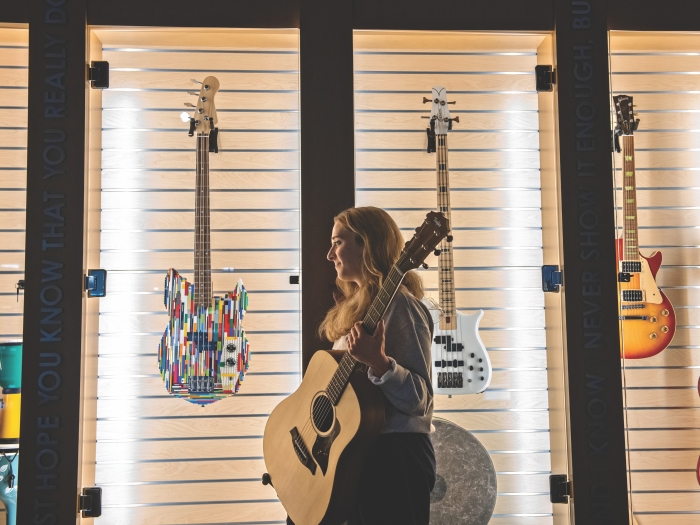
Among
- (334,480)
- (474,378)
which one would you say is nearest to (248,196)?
(474,378)

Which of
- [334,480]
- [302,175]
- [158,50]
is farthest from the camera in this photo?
[158,50]

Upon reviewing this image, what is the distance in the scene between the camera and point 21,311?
3447 mm

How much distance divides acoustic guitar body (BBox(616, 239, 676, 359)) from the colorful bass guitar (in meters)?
1.95

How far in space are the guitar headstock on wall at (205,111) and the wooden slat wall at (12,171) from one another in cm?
92

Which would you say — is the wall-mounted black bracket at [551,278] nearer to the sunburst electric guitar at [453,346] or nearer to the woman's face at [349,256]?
the sunburst electric guitar at [453,346]

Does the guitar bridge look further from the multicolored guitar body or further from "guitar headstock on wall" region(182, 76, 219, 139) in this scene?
"guitar headstock on wall" region(182, 76, 219, 139)

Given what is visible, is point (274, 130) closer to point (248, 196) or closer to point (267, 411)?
point (248, 196)

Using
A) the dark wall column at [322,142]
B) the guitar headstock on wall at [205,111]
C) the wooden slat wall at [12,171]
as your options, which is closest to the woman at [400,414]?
the dark wall column at [322,142]

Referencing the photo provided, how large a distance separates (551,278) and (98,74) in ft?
8.08

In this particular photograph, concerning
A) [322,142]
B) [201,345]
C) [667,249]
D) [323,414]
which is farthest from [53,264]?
[667,249]

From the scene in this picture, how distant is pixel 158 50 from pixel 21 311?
151 centimetres

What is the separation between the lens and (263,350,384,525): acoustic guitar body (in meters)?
2.12

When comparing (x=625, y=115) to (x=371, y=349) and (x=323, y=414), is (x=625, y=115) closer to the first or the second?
(x=371, y=349)

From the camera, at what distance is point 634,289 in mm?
3531
